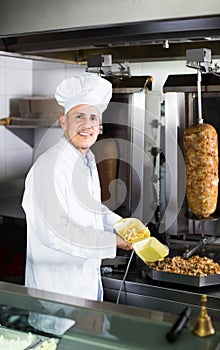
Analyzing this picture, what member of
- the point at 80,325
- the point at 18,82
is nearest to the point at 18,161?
the point at 18,82

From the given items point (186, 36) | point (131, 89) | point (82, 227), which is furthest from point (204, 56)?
point (82, 227)

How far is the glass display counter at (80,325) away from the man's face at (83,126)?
0.68 meters

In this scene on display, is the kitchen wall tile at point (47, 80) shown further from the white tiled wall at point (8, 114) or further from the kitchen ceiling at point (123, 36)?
the kitchen ceiling at point (123, 36)

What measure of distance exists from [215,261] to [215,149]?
266 millimetres

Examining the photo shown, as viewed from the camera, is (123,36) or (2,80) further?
(2,80)

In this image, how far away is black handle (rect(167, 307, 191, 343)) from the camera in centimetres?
55

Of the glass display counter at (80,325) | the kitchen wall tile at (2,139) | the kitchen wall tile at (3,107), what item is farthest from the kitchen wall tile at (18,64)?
the glass display counter at (80,325)

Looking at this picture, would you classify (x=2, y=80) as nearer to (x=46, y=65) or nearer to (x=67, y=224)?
(x=46, y=65)

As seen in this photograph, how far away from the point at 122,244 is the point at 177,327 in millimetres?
663

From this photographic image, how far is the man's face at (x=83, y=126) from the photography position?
1.30 metres

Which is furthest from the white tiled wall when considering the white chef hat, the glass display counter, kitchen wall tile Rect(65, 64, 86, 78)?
the glass display counter

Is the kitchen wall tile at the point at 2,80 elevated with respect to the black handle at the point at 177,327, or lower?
elevated

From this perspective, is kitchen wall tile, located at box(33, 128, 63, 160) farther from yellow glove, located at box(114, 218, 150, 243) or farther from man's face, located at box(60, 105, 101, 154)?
yellow glove, located at box(114, 218, 150, 243)

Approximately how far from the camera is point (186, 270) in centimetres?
118
